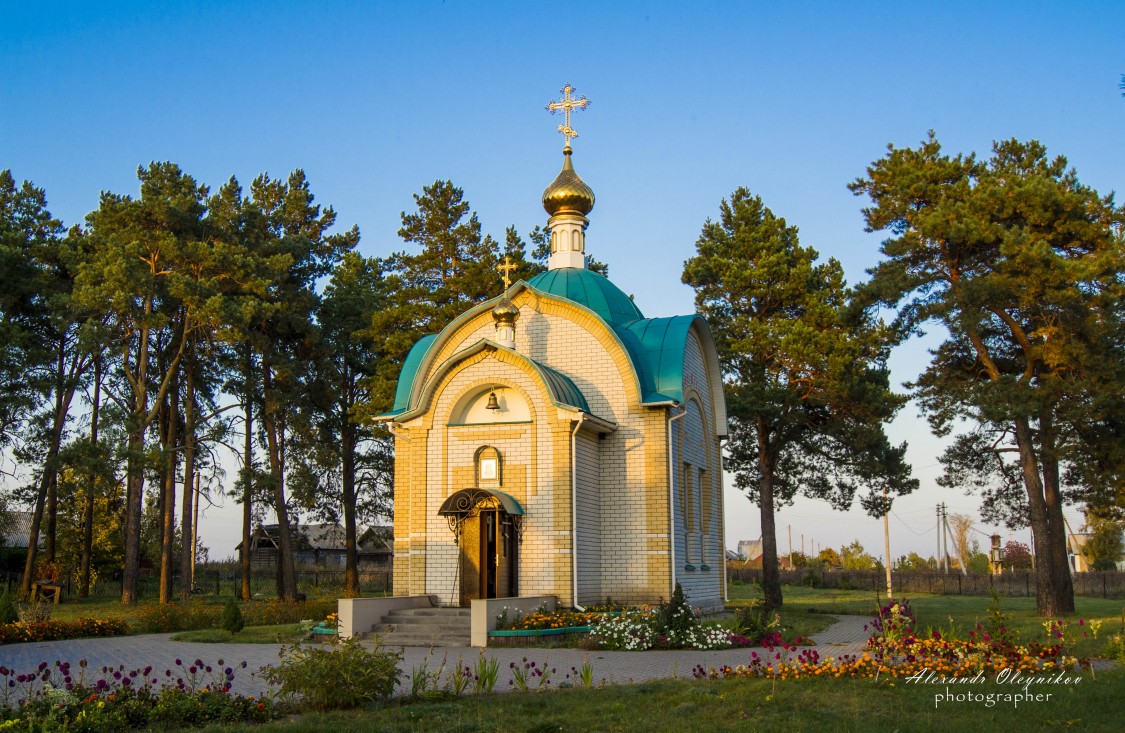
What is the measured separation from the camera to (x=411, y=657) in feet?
36.8

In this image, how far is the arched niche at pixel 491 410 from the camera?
15.2m

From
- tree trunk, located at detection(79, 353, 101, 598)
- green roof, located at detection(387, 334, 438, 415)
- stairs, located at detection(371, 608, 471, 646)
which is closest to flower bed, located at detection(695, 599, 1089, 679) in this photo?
stairs, located at detection(371, 608, 471, 646)

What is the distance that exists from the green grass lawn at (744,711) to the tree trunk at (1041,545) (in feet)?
37.7

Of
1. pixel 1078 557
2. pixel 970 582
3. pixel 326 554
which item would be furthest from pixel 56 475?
pixel 1078 557

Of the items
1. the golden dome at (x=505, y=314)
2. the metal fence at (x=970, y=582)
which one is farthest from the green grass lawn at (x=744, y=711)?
the metal fence at (x=970, y=582)

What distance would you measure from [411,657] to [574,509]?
4.02 m

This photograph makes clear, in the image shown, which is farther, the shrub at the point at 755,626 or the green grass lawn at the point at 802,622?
the green grass lawn at the point at 802,622

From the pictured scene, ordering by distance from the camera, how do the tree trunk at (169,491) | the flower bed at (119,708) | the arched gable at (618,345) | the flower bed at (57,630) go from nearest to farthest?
the flower bed at (119,708), the flower bed at (57,630), the arched gable at (618,345), the tree trunk at (169,491)

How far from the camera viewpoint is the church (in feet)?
48.0

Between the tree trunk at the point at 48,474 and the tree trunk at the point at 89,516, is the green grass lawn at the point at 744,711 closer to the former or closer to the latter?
the tree trunk at the point at 48,474

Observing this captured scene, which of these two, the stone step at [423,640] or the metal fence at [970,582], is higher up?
the stone step at [423,640]

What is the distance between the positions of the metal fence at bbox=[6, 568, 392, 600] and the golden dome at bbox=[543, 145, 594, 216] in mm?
13178

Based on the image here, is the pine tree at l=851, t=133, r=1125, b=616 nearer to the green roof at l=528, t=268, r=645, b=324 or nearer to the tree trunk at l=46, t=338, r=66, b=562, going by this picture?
the green roof at l=528, t=268, r=645, b=324

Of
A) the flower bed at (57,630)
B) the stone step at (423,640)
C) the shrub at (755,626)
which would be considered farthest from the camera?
the flower bed at (57,630)
